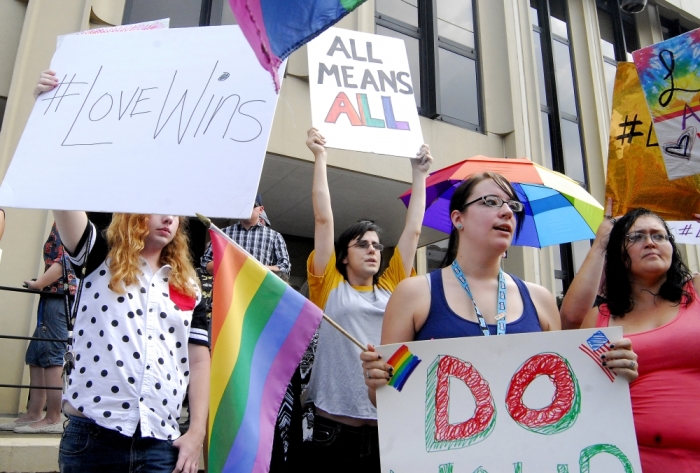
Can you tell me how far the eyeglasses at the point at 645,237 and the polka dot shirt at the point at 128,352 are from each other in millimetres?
1795

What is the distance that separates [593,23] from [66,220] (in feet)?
38.7

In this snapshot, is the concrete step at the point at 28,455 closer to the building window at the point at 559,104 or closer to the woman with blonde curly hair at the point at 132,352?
the woman with blonde curly hair at the point at 132,352

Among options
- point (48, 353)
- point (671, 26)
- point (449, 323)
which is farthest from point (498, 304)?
point (671, 26)

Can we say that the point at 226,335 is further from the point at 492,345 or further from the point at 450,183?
the point at 450,183

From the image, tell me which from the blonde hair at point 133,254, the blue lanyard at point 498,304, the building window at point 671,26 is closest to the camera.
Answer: the blue lanyard at point 498,304

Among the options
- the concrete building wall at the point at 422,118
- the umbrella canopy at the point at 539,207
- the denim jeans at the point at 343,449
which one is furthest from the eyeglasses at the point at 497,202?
the umbrella canopy at the point at 539,207

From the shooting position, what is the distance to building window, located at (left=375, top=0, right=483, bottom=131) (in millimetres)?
8539

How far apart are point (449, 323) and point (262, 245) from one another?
2590 millimetres

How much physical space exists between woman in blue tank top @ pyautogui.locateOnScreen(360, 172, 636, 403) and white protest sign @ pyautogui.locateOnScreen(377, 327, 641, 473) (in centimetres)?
10

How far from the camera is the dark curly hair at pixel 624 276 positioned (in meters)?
2.20

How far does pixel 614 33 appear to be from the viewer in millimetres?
12070

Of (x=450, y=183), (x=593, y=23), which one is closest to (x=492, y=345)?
(x=450, y=183)

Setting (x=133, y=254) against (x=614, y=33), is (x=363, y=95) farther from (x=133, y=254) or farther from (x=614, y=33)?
(x=614, y=33)

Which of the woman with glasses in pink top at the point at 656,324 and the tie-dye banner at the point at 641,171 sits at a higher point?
the tie-dye banner at the point at 641,171
